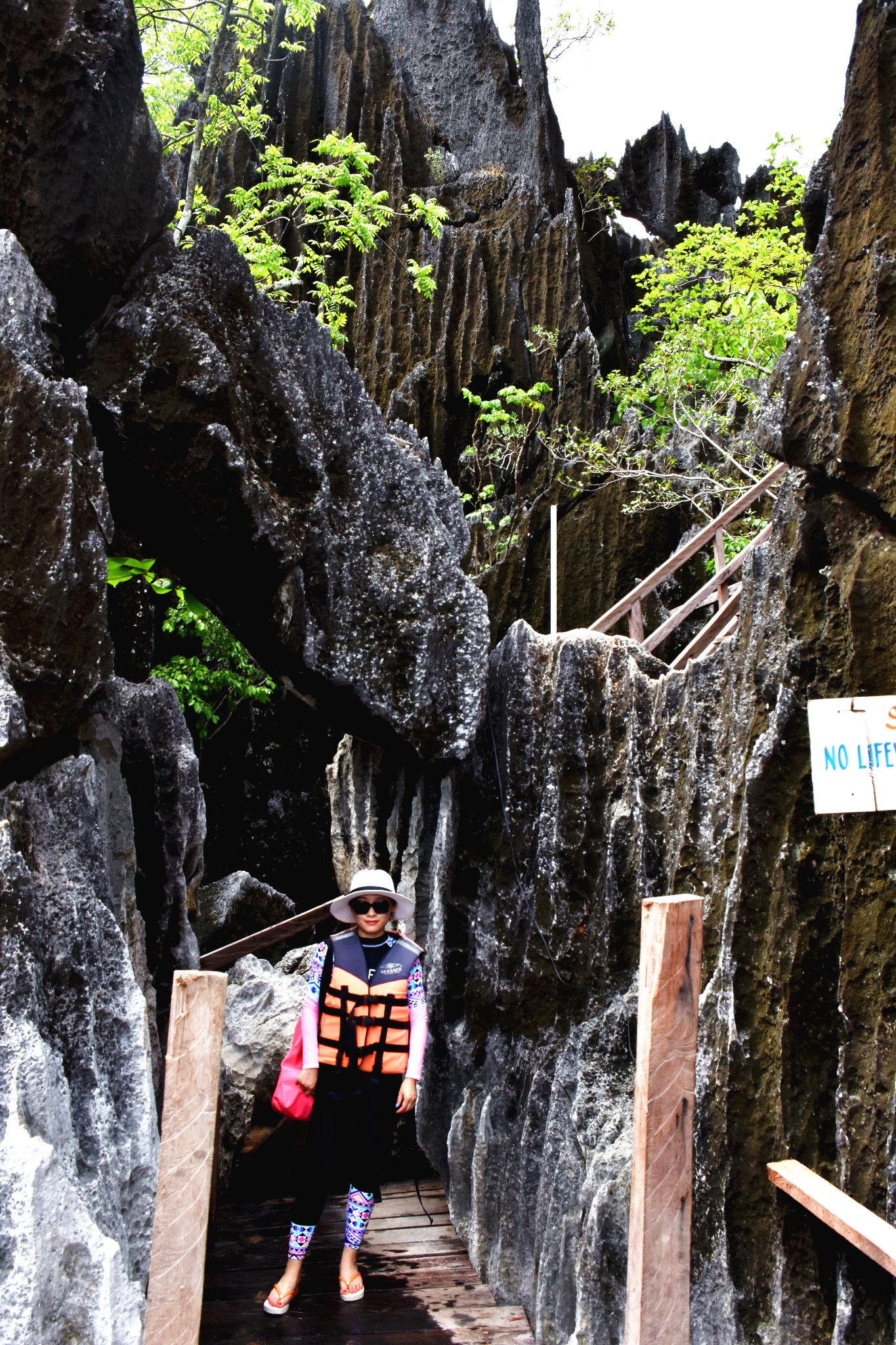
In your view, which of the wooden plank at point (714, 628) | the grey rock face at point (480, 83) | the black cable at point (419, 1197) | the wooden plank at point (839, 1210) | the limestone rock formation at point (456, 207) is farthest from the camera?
the grey rock face at point (480, 83)

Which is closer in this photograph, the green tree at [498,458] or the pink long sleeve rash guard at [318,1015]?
the pink long sleeve rash guard at [318,1015]

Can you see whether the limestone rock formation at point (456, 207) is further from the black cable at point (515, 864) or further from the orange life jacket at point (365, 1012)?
the orange life jacket at point (365, 1012)

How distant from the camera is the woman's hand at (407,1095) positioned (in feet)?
13.2

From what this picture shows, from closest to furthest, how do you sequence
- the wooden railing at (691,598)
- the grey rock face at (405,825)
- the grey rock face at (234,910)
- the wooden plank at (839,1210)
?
the wooden plank at (839,1210) → the grey rock face at (405,825) → the wooden railing at (691,598) → the grey rock face at (234,910)

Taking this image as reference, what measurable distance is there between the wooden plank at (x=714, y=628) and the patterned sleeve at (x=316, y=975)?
2.09 metres

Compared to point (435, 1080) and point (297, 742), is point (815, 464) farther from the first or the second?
point (297, 742)

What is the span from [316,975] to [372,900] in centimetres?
39

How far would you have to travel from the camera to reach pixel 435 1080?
523 centimetres

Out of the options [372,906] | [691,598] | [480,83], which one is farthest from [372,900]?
[480,83]

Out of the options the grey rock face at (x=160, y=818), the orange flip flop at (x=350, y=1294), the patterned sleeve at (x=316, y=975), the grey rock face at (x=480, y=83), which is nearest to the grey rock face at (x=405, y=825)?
the patterned sleeve at (x=316, y=975)

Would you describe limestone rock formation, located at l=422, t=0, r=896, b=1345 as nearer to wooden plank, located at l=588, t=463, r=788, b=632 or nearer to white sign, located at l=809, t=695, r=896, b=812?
white sign, located at l=809, t=695, r=896, b=812

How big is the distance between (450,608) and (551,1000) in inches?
73.4

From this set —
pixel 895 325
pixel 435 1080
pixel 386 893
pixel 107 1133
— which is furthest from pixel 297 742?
pixel 895 325

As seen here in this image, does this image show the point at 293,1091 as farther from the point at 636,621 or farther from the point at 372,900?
the point at 636,621
